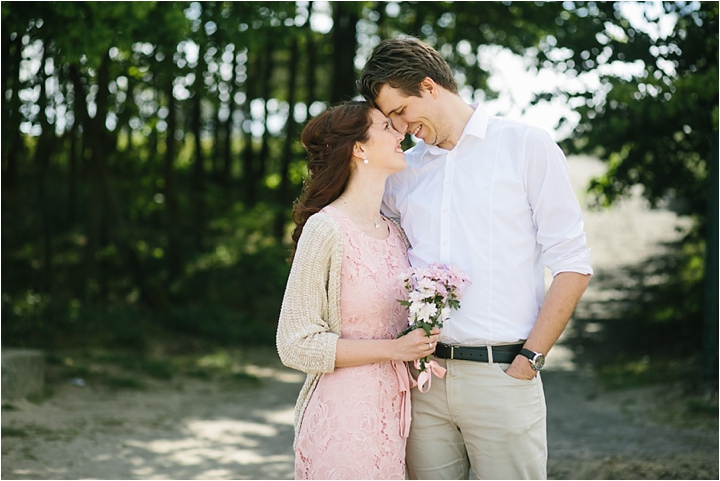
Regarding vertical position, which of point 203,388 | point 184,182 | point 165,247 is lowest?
point 203,388

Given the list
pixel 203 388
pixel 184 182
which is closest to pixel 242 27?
pixel 203 388

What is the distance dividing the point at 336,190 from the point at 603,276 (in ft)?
50.1

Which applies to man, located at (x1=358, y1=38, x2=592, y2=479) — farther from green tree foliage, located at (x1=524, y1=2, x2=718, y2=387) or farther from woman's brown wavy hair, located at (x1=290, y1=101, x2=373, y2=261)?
green tree foliage, located at (x1=524, y1=2, x2=718, y2=387)

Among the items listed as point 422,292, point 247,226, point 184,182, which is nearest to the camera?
point 422,292

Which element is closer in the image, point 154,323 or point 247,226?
point 154,323

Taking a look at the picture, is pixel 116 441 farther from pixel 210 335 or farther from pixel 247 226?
pixel 247 226

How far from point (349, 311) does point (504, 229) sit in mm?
623

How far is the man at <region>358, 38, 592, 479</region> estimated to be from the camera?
9.48 ft

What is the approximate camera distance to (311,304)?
281 centimetres

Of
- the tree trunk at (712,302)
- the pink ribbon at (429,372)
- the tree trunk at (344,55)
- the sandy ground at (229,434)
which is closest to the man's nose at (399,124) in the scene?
the pink ribbon at (429,372)

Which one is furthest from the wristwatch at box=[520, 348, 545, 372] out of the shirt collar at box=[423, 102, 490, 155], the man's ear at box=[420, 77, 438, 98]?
the man's ear at box=[420, 77, 438, 98]

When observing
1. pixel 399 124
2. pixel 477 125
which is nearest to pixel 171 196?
pixel 399 124

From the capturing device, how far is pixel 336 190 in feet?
9.89

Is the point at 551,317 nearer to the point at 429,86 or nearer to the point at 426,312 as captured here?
the point at 426,312
